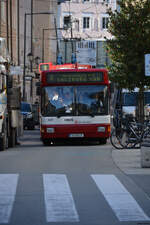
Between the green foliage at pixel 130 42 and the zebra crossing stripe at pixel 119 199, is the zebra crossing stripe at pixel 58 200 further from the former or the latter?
the green foliage at pixel 130 42

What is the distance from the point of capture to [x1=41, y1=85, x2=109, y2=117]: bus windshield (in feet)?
91.1

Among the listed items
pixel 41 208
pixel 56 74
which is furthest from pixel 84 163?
pixel 56 74

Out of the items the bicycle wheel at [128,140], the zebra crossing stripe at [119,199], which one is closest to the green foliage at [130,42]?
the bicycle wheel at [128,140]

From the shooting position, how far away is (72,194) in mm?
11570

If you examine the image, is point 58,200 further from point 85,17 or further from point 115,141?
point 85,17

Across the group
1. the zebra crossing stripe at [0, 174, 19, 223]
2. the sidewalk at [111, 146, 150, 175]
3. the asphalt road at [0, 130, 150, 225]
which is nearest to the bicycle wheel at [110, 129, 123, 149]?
the sidewalk at [111, 146, 150, 175]

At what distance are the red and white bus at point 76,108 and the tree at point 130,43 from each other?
883 centimetres

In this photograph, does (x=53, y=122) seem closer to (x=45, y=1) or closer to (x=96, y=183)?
(x=96, y=183)

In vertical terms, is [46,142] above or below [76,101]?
below

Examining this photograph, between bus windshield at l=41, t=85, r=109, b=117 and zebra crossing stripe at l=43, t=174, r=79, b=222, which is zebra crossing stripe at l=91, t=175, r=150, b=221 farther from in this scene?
bus windshield at l=41, t=85, r=109, b=117

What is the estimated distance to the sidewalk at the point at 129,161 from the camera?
Result: 15.9 meters

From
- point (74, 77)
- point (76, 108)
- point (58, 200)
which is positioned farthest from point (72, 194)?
point (74, 77)

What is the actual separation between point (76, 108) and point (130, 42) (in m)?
9.84

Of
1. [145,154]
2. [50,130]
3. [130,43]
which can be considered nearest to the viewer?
[145,154]
